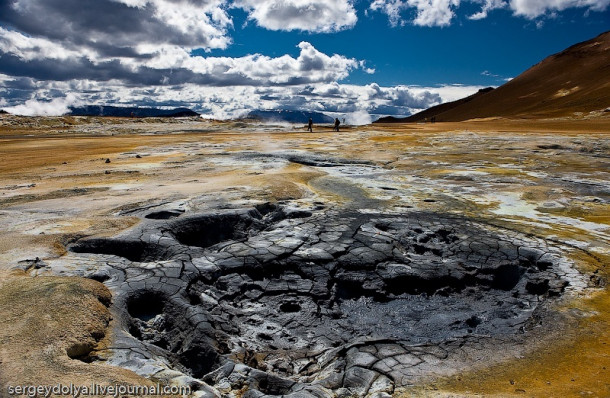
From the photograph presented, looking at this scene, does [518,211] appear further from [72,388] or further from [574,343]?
[72,388]

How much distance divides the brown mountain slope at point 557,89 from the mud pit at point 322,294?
50391 millimetres

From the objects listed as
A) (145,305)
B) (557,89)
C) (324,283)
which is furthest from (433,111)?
(145,305)

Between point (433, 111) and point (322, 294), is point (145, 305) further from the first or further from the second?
point (433, 111)

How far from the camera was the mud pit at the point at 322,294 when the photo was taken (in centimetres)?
402

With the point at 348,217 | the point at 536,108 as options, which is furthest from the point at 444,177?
the point at 536,108

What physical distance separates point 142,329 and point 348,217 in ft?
14.7

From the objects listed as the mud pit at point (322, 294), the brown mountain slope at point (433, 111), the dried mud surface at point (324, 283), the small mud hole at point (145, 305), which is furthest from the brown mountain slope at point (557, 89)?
the small mud hole at point (145, 305)

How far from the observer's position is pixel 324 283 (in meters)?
5.73

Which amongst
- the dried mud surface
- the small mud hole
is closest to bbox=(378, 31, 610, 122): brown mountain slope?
the dried mud surface

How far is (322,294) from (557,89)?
73.7m

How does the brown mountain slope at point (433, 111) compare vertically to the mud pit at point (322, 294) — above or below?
above

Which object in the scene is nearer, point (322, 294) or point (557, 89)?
point (322, 294)

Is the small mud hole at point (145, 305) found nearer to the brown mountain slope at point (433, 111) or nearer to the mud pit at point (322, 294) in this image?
the mud pit at point (322, 294)

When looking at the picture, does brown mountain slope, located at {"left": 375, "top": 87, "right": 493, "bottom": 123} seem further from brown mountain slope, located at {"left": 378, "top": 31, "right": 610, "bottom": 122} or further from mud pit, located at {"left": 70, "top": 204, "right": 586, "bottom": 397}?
mud pit, located at {"left": 70, "top": 204, "right": 586, "bottom": 397}
